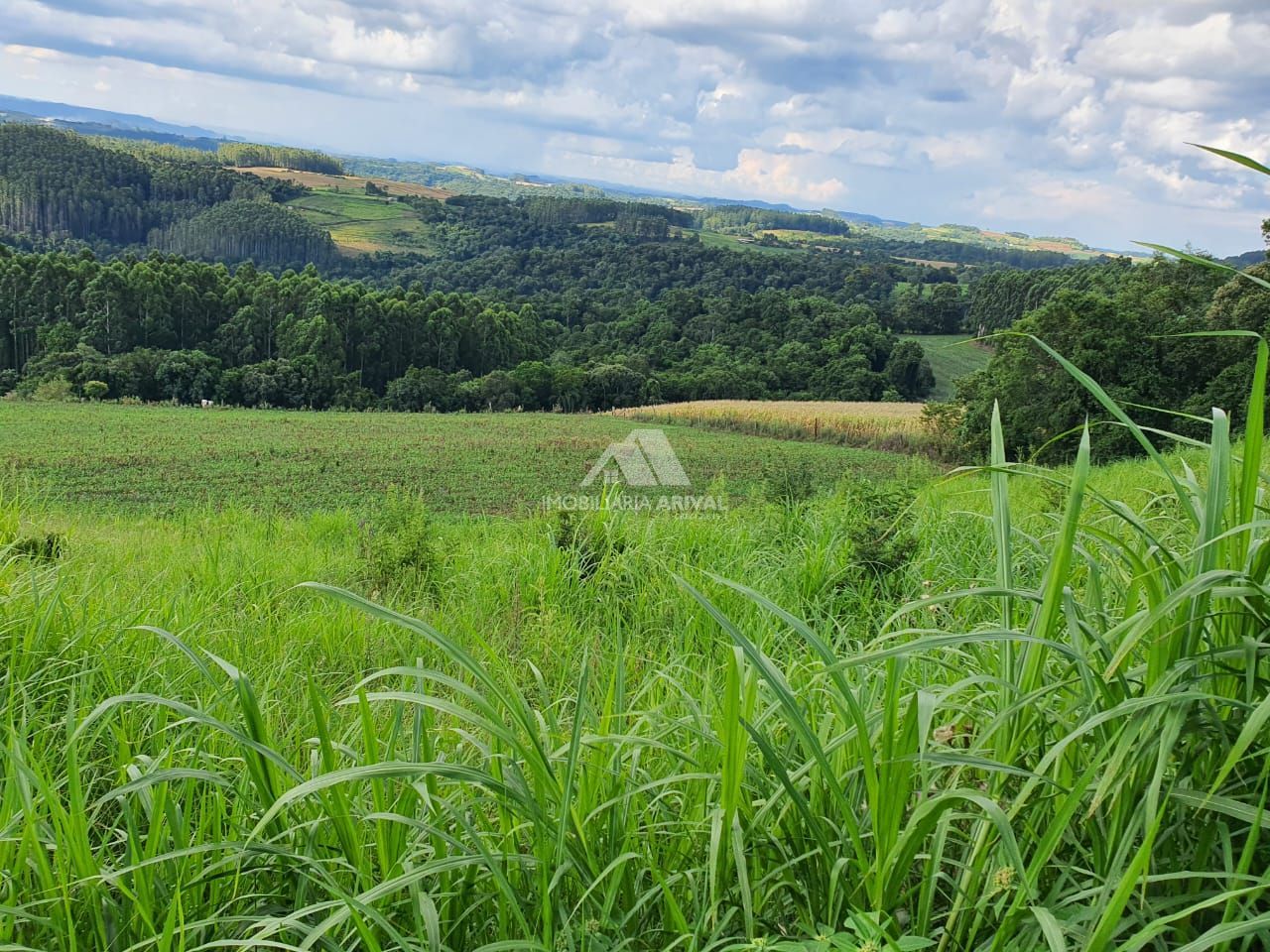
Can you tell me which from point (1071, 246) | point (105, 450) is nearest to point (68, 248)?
point (105, 450)

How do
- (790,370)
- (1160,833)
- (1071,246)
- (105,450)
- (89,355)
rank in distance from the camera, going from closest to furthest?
(1160,833) < (105,450) < (89,355) < (790,370) < (1071,246)

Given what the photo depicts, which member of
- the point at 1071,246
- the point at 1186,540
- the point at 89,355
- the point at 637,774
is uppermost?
the point at 1071,246

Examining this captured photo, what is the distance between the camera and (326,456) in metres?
23.2

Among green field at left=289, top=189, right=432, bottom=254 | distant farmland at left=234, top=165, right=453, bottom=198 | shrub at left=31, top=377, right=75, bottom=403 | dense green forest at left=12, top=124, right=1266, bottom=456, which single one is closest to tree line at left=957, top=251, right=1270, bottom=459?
dense green forest at left=12, top=124, right=1266, bottom=456

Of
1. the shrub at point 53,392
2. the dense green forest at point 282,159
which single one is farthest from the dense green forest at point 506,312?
the dense green forest at point 282,159

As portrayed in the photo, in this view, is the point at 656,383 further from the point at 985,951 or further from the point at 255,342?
the point at 985,951

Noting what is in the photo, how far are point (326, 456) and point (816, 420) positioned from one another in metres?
19.3

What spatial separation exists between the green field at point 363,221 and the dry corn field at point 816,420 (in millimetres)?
69963

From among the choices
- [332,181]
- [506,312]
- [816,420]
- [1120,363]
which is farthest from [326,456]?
[332,181]

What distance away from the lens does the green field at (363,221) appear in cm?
9888

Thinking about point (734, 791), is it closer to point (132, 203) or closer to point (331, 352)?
point (331, 352)

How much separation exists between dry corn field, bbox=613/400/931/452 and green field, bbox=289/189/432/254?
70.0 metres

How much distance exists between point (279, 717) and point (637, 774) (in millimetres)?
1200

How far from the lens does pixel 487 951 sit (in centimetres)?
115
